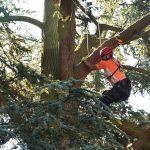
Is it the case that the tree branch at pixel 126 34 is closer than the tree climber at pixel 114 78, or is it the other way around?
the tree climber at pixel 114 78

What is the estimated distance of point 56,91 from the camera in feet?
16.5

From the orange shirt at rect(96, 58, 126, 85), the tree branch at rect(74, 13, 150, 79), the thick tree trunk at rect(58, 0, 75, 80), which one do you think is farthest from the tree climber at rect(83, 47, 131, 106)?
the thick tree trunk at rect(58, 0, 75, 80)

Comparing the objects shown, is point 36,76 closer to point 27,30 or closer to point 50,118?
point 50,118

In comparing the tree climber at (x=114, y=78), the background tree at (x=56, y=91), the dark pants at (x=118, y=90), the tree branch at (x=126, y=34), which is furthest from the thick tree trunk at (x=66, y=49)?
the dark pants at (x=118, y=90)

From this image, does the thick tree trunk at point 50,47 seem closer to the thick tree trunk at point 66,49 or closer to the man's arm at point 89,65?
the thick tree trunk at point 66,49

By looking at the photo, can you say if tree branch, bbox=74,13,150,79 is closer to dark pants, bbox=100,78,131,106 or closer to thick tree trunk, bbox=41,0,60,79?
thick tree trunk, bbox=41,0,60,79

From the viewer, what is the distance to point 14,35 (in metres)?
6.50

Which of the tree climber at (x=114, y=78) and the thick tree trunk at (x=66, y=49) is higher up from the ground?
the thick tree trunk at (x=66, y=49)

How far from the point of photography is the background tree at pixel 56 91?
3.92 metres

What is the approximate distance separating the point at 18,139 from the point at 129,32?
4.60 m

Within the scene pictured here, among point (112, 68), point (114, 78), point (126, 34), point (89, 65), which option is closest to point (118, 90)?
point (114, 78)

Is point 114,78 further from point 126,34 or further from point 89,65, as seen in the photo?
point 126,34

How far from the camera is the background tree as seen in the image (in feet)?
12.9

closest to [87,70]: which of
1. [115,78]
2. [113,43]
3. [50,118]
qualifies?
[113,43]
